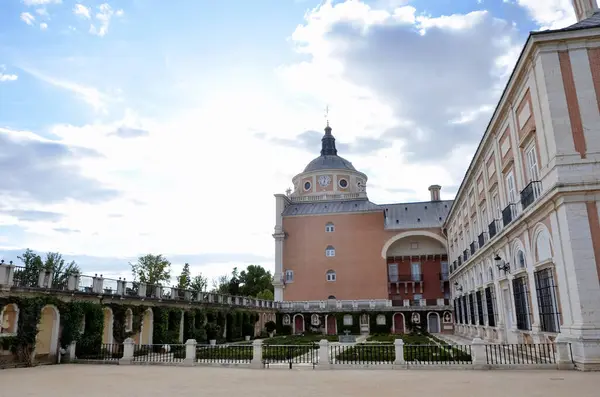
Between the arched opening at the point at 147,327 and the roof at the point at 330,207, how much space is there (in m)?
26.0

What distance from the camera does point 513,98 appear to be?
16.9 m

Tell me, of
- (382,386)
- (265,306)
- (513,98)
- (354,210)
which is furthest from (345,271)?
(382,386)

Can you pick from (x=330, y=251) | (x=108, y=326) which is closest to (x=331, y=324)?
(x=330, y=251)

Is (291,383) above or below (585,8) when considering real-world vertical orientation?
below

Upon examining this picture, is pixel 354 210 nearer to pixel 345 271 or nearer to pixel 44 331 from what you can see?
pixel 345 271

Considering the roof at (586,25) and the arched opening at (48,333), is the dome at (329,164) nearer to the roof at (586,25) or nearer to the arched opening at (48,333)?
the arched opening at (48,333)

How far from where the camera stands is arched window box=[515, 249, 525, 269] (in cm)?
1705

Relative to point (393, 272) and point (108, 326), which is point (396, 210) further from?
point (108, 326)

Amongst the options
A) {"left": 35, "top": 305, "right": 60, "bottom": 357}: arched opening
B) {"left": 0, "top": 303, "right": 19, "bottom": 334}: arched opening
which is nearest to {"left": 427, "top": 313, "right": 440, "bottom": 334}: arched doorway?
{"left": 35, "top": 305, "right": 60, "bottom": 357}: arched opening

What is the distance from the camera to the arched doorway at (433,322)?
4172cm

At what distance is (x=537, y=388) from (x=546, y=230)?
5.98 m

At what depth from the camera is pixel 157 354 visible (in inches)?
854

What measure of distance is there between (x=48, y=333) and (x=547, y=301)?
63.0 ft

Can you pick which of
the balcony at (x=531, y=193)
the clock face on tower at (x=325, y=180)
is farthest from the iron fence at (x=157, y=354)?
the clock face on tower at (x=325, y=180)
